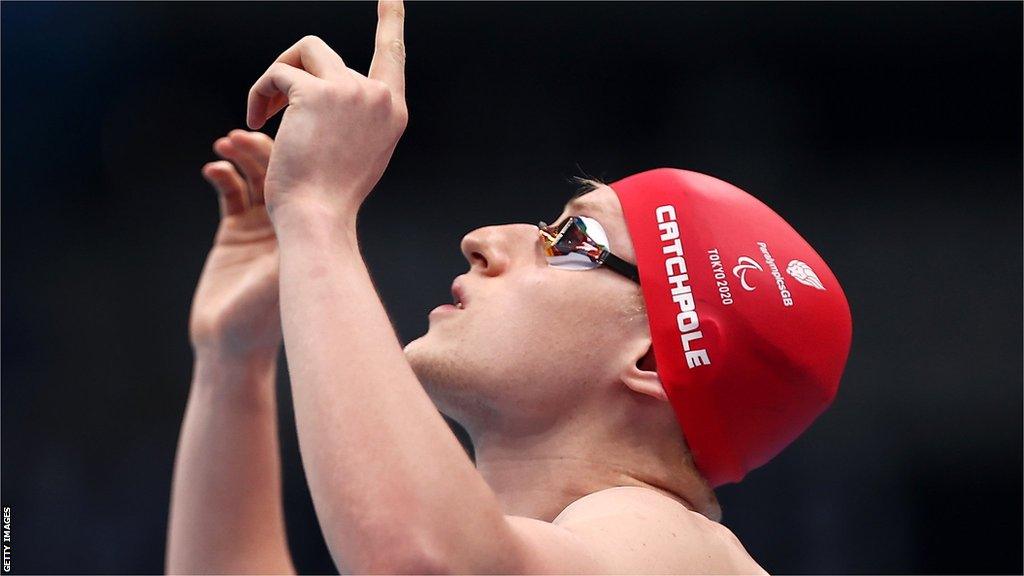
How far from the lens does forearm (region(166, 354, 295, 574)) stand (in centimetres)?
241

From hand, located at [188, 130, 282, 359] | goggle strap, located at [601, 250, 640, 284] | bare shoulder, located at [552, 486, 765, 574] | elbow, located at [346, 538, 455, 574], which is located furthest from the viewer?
hand, located at [188, 130, 282, 359]

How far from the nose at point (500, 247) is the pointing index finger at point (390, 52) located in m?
0.50

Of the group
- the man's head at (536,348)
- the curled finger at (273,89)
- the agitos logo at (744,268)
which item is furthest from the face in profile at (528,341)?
the curled finger at (273,89)

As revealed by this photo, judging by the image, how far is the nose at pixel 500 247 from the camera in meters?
2.21

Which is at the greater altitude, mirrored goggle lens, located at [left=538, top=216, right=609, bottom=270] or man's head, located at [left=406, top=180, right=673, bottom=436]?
mirrored goggle lens, located at [left=538, top=216, right=609, bottom=270]

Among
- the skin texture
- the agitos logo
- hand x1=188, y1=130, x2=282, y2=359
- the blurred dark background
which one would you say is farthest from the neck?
the blurred dark background

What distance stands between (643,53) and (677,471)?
8.85 feet

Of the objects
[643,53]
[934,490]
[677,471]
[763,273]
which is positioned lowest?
[934,490]

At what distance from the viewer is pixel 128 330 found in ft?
14.3

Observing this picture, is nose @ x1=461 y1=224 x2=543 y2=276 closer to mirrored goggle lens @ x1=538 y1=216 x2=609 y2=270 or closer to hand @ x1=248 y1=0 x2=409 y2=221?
mirrored goggle lens @ x1=538 y1=216 x2=609 y2=270

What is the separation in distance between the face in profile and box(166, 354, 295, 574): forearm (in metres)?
0.48

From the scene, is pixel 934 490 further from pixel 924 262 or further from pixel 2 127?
pixel 2 127

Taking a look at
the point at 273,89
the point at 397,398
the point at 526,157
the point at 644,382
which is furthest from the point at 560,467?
the point at 526,157

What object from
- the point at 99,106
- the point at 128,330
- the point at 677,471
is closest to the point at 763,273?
the point at 677,471
